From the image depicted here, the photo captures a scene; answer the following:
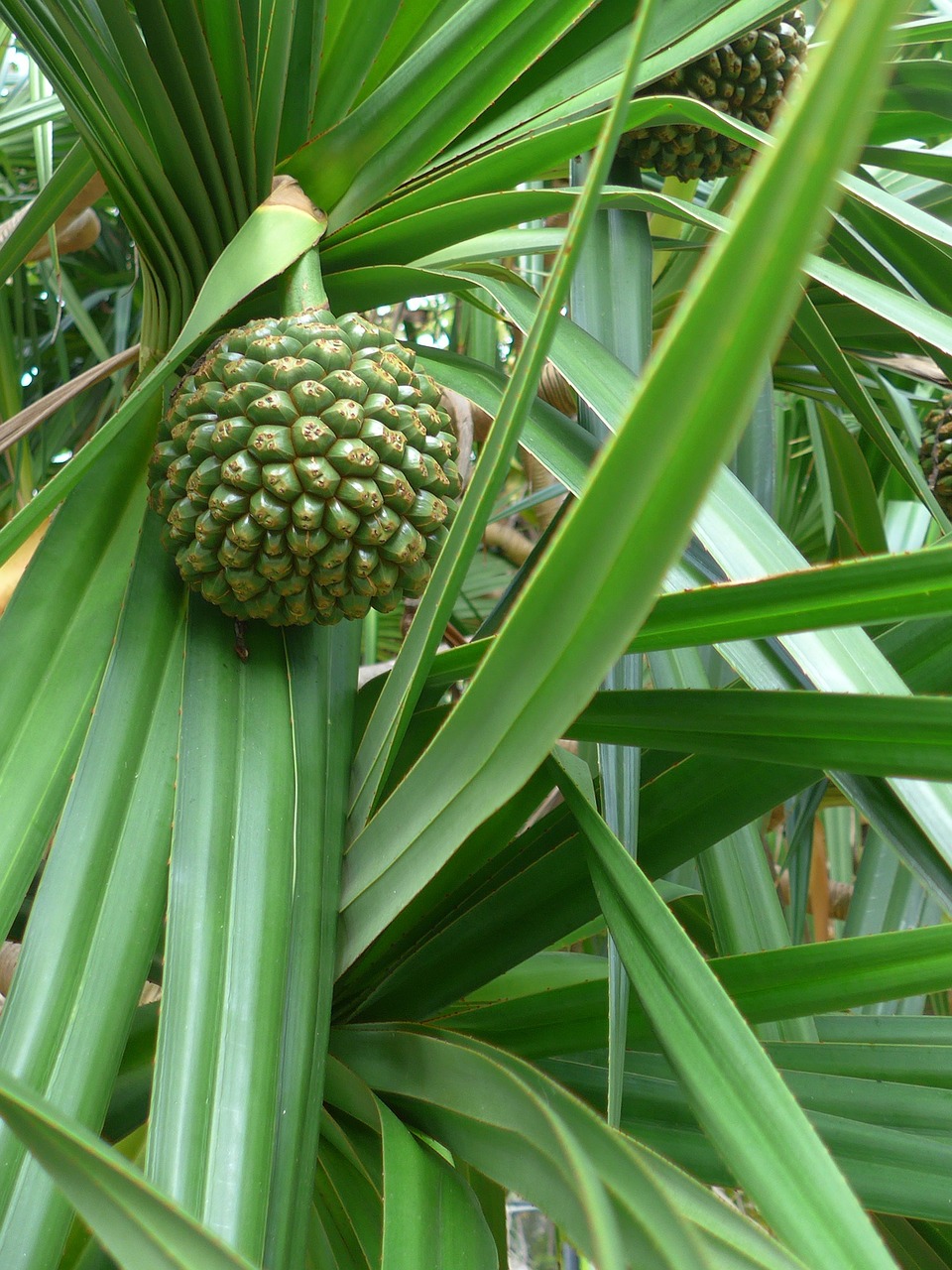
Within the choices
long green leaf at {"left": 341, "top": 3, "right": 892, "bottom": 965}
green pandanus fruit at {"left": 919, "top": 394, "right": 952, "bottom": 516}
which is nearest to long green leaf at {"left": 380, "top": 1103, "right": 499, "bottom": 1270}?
long green leaf at {"left": 341, "top": 3, "right": 892, "bottom": 965}

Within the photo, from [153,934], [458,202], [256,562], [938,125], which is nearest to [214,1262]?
[153,934]

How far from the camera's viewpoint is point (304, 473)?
18.6 inches

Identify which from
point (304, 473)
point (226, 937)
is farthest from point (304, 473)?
point (226, 937)

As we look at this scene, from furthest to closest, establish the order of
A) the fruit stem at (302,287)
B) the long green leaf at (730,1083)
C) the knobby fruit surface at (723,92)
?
the knobby fruit surface at (723,92), the fruit stem at (302,287), the long green leaf at (730,1083)

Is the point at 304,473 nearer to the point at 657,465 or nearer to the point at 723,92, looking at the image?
the point at 657,465

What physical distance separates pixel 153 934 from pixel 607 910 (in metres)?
0.20

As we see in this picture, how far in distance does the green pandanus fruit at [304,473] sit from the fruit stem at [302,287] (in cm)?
2

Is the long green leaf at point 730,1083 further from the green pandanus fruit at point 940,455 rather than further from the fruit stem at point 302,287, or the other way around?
the green pandanus fruit at point 940,455

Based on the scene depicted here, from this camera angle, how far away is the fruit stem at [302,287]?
0.54 metres

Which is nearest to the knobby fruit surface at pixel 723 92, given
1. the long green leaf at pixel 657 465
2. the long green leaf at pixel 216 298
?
the long green leaf at pixel 216 298

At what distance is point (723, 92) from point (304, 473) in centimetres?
53

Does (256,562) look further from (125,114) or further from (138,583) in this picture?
(125,114)

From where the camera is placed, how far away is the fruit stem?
21.2 inches

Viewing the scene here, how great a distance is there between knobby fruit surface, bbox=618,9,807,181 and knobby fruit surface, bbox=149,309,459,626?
1.17 feet
